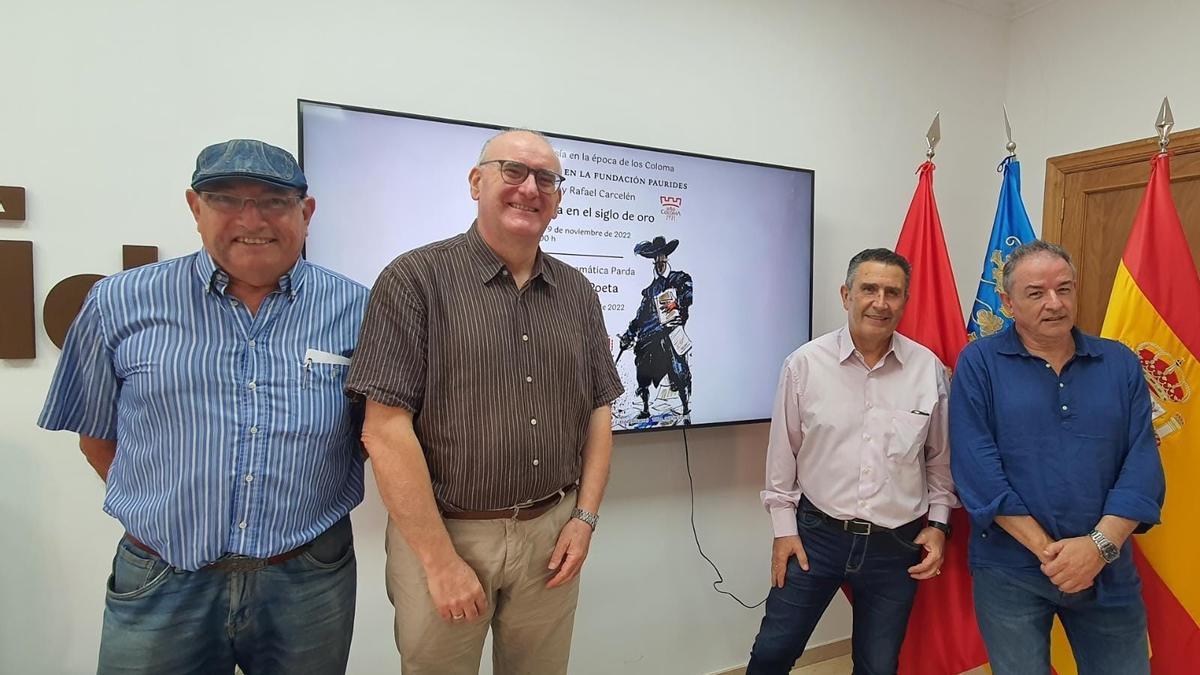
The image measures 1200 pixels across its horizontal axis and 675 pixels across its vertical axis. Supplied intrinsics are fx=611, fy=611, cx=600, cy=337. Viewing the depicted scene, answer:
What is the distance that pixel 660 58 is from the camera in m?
2.20

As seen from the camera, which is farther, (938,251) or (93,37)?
(938,251)

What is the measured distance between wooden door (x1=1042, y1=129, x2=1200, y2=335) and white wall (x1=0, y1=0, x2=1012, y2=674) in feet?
0.71

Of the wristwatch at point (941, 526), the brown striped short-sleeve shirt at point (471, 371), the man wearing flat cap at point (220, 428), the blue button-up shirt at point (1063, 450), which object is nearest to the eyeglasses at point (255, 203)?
the man wearing flat cap at point (220, 428)

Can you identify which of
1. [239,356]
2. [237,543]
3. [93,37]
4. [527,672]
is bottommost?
[527,672]

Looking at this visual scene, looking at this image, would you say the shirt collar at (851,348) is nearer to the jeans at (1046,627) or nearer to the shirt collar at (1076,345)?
the shirt collar at (1076,345)

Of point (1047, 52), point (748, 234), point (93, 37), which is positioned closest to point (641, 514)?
point (748, 234)

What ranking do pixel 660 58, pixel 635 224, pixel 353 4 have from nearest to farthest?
pixel 353 4
pixel 635 224
pixel 660 58

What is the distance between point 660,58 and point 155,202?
5.42 feet

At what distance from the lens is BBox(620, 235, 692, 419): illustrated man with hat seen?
2076 mm

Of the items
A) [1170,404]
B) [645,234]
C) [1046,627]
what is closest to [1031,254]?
[1170,404]

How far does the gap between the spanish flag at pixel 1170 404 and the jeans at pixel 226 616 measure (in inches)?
90.5

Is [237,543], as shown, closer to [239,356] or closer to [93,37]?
[239,356]

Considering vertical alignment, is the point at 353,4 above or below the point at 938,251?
above

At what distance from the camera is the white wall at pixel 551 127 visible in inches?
62.5
